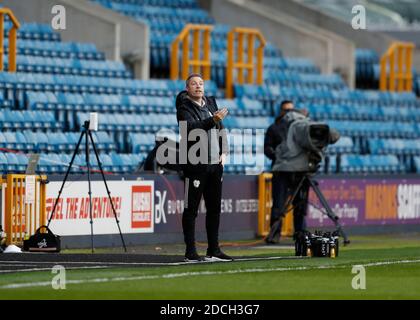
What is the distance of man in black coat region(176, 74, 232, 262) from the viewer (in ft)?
53.8

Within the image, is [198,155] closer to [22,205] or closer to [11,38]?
[22,205]

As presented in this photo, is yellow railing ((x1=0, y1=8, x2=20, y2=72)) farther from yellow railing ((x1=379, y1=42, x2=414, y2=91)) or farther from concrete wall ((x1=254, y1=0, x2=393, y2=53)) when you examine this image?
concrete wall ((x1=254, y1=0, x2=393, y2=53))

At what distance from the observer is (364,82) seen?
36.8 m

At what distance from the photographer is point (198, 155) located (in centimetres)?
1648

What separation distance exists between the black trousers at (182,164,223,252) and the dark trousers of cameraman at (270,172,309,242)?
19.9 feet

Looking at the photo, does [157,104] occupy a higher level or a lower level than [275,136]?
higher

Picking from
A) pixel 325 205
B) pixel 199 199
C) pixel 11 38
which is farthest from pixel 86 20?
pixel 199 199

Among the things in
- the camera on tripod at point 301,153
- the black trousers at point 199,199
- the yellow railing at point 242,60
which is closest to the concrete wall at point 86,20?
the yellow railing at point 242,60

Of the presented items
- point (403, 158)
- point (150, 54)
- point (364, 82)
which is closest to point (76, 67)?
point (150, 54)

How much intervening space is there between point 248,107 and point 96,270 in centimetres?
1476

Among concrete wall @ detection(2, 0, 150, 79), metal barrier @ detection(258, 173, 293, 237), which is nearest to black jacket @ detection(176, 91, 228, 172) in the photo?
metal barrier @ detection(258, 173, 293, 237)

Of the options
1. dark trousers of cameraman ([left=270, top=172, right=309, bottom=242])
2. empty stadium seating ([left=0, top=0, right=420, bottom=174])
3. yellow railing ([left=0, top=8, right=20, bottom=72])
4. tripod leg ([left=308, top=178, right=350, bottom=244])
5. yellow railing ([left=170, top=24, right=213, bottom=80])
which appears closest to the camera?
tripod leg ([left=308, top=178, right=350, bottom=244])

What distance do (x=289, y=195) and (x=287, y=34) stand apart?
12328 mm
